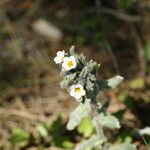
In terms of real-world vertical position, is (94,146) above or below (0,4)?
below

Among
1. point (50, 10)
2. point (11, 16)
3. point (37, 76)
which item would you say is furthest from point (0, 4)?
point (37, 76)

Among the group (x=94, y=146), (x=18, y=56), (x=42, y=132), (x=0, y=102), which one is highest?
(x=18, y=56)

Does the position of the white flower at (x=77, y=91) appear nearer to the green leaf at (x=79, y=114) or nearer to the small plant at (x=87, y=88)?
the small plant at (x=87, y=88)

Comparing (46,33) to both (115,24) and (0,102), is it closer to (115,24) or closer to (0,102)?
(115,24)

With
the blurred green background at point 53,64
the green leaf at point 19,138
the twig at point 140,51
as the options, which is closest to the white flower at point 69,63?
the blurred green background at point 53,64

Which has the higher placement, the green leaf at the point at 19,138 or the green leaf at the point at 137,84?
the green leaf at the point at 137,84

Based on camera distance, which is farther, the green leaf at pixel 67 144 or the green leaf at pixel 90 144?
the green leaf at pixel 67 144

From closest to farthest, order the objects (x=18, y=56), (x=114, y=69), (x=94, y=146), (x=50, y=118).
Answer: (x=94, y=146), (x=50, y=118), (x=114, y=69), (x=18, y=56)

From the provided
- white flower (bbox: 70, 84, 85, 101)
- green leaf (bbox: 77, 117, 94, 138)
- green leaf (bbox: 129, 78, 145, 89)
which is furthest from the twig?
white flower (bbox: 70, 84, 85, 101)

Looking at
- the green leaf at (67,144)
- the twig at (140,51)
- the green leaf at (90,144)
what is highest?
the twig at (140,51)
